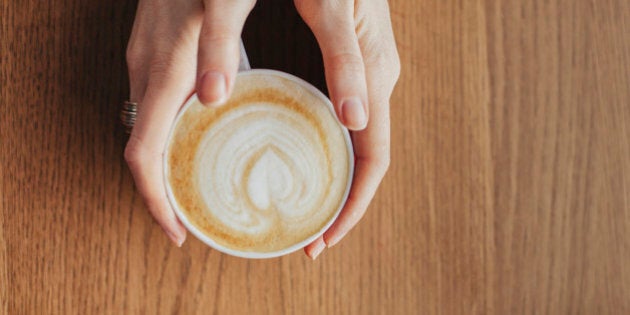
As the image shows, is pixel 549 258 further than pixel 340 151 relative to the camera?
Yes

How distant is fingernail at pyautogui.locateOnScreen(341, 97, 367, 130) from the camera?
48 cm

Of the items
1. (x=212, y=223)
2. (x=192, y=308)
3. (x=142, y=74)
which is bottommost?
(x=192, y=308)

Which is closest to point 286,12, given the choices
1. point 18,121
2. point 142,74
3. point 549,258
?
point 142,74

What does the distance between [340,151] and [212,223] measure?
5.1 inches

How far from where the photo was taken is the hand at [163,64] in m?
0.48

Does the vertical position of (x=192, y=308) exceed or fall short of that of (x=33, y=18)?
it falls short

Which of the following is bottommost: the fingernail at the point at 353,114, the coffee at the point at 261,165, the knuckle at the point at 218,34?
the coffee at the point at 261,165

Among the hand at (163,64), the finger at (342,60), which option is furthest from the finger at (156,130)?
the finger at (342,60)

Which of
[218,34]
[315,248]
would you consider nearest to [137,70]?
[218,34]

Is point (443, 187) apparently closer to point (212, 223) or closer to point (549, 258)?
point (549, 258)

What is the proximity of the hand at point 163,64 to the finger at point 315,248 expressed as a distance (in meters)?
0.12

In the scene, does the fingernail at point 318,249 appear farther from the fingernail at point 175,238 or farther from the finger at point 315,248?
the fingernail at point 175,238

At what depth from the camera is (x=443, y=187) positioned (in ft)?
2.12

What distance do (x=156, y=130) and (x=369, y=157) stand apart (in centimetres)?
19
